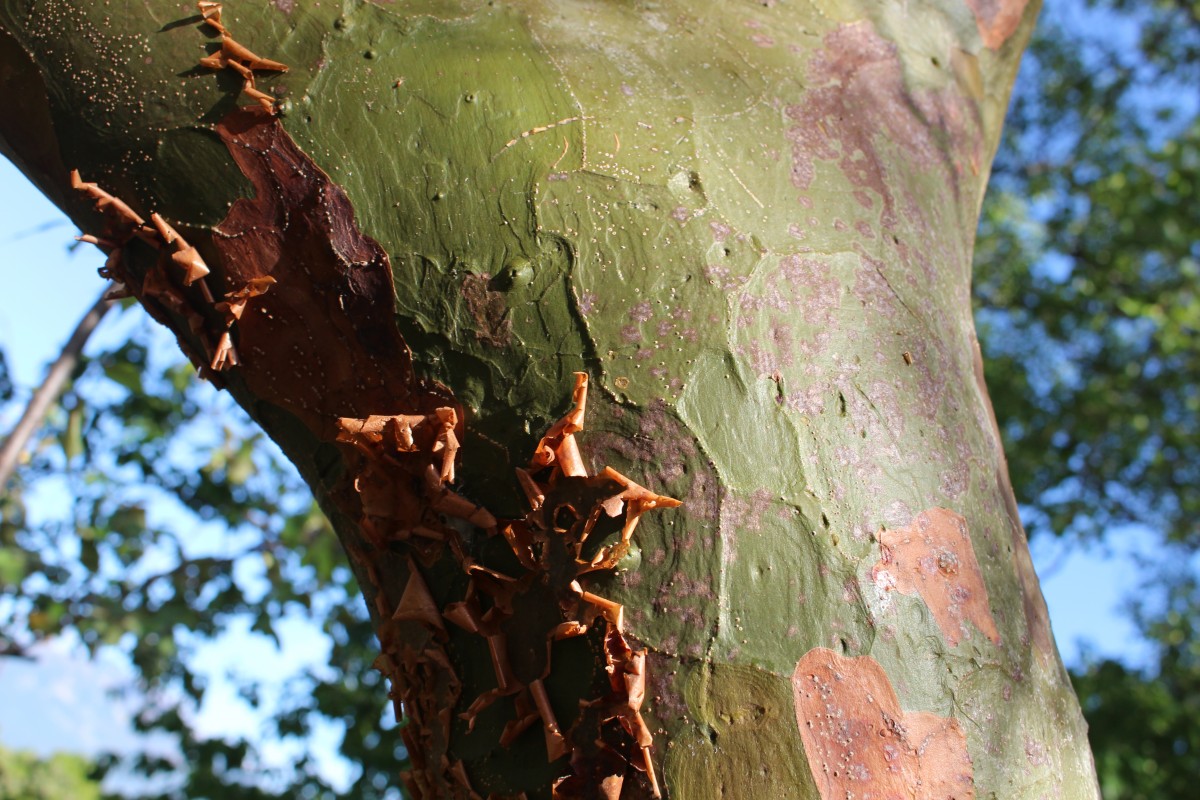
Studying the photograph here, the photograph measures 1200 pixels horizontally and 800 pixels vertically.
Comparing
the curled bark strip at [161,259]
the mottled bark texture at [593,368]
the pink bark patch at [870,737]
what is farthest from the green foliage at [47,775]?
the pink bark patch at [870,737]

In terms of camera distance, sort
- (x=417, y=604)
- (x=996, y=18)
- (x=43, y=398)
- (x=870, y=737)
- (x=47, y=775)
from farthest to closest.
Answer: (x=47, y=775) < (x=43, y=398) < (x=996, y=18) < (x=417, y=604) < (x=870, y=737)

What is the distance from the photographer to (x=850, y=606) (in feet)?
2.72

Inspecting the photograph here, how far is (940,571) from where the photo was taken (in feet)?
2.86

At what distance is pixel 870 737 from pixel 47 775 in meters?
13.4

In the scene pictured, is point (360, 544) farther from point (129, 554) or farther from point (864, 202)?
point (129, 554)

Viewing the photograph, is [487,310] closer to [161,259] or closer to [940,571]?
[161,259]

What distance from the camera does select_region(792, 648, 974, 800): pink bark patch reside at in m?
0.79

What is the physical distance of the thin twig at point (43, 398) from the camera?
2.61 meters

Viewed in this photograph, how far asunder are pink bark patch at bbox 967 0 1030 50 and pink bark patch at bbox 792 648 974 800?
0.95m

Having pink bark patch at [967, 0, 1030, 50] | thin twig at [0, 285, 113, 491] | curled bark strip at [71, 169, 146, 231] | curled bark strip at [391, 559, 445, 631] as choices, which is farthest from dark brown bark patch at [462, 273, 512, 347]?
thin twig at [0, 285, 113, 491]

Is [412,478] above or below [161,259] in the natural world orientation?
below

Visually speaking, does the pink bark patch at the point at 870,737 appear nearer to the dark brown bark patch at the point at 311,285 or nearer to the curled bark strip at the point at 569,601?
the curled bark strip at the point at 569,601

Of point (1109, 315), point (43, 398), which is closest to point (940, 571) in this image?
point (43, 398)

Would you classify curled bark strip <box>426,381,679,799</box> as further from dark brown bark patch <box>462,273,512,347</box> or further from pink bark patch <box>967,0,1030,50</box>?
pink bark patch <box>967,0,1030,50</box>
